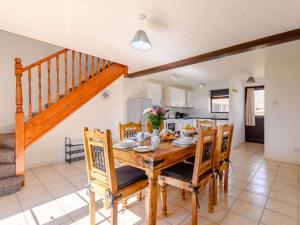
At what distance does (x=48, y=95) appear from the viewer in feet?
9.83

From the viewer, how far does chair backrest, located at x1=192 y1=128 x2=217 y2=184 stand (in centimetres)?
159

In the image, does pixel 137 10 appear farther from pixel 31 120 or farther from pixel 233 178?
pixel 233 178

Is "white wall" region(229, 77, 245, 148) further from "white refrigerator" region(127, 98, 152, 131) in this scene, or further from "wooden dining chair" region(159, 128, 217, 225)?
"wooden dining chair" region(159, 128, 217, 225)

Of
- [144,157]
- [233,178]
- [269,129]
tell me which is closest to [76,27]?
[144,157]

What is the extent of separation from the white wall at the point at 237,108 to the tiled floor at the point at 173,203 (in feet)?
7.06

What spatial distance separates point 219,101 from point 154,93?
9.32 feet

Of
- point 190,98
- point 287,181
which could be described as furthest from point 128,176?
point 190,98

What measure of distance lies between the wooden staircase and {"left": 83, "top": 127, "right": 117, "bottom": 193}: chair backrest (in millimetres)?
1737

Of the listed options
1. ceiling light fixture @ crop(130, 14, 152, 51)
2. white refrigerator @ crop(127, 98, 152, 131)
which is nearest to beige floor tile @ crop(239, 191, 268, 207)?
ceiling light fixture @ crop(130, 14, 152, 51)

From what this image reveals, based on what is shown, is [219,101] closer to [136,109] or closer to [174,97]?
[174,97]

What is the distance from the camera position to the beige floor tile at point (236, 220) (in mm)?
1721

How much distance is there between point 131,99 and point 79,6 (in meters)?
2.85

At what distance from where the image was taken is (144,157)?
5.06 ft

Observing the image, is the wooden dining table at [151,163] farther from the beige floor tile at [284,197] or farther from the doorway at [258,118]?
the doorway at [258,118]
